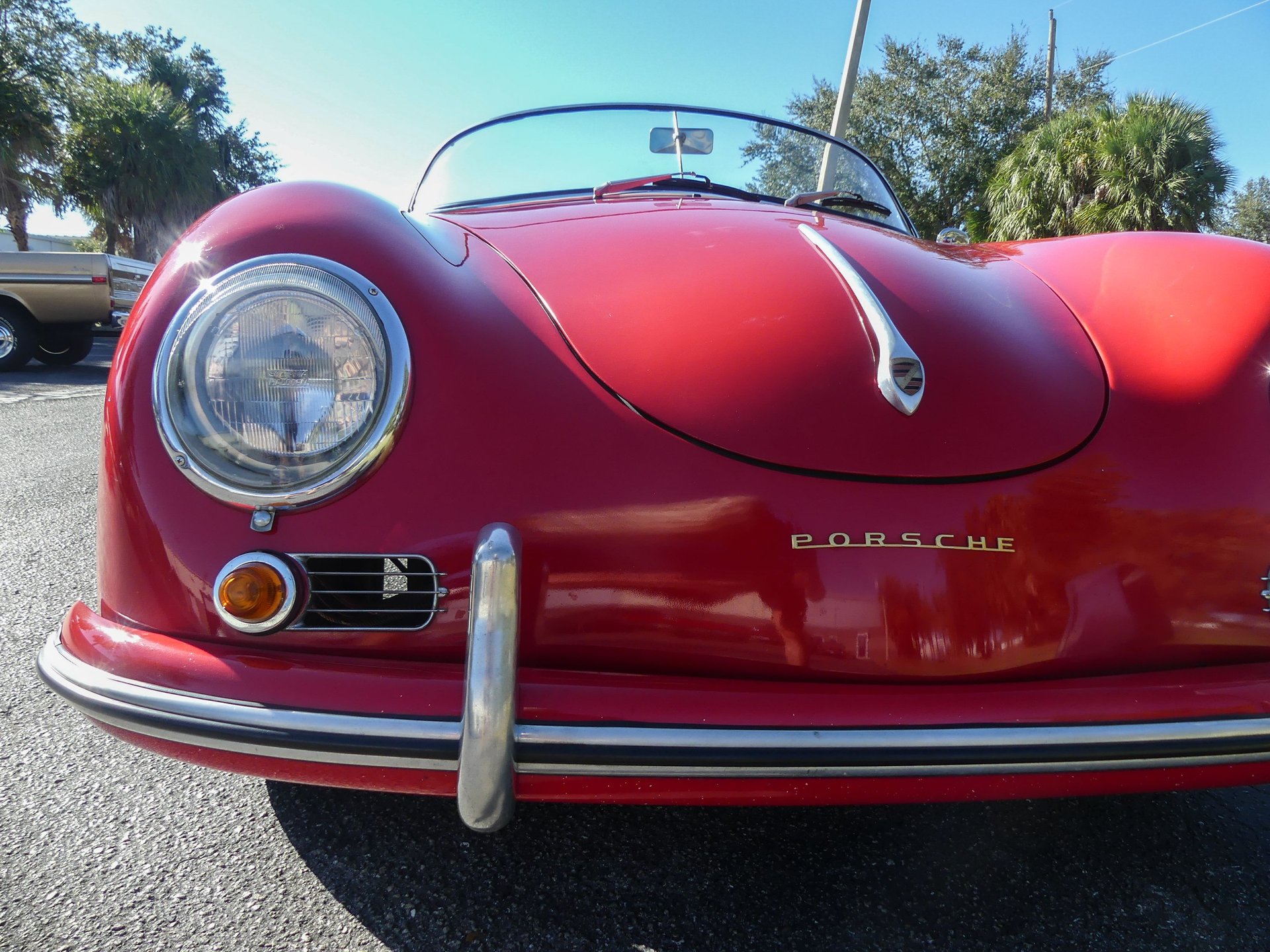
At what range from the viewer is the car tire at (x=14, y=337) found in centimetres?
806

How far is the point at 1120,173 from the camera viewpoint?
38.5 ft

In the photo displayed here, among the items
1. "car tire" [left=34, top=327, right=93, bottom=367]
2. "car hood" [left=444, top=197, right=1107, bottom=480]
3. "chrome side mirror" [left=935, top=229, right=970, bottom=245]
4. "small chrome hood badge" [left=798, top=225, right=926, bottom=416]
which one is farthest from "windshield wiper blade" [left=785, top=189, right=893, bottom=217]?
"car tire" [left=34, top=327, right=93, bottom=367]

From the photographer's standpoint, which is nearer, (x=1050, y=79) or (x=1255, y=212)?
(x=1050, y=79)

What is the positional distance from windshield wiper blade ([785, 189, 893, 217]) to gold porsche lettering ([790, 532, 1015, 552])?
136cm

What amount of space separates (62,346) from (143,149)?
18.1 meters

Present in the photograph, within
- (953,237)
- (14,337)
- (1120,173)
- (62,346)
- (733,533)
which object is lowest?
(62,346)

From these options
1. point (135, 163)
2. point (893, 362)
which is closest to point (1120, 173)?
point (893, 362)

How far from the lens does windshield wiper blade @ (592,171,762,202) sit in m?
2.05

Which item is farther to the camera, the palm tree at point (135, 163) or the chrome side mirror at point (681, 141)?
the palm tree at point (135, 163)

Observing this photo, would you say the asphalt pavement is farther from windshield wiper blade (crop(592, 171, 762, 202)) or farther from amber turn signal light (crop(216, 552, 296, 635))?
windshield wiper blade (crop(592, 171, 762, 202))

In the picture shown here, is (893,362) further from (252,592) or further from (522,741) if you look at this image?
(252,592)

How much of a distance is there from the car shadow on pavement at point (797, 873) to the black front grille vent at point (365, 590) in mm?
424

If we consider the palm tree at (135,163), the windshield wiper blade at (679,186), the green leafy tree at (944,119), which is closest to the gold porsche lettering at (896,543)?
the windshield wiper blade at (679,186)

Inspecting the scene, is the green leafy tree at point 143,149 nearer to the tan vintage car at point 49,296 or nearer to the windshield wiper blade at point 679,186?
the tan vintage car at point 49,296
